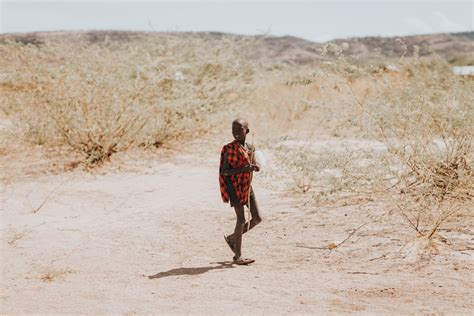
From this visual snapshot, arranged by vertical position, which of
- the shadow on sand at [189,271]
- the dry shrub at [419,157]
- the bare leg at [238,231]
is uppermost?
the dry shrub at [419,157]

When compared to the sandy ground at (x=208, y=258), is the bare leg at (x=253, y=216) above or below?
above

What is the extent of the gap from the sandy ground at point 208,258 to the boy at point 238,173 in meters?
0.34

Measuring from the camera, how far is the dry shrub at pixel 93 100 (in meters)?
9.52

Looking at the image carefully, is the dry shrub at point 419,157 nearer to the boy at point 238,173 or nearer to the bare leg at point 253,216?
the bare leg at point 253,216

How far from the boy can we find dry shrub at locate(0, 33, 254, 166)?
455 centimetres

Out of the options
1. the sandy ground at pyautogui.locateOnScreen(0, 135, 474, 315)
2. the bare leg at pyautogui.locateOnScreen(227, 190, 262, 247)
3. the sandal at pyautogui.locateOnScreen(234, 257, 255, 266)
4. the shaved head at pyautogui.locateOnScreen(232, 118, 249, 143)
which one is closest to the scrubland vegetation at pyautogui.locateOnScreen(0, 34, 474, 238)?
the sandy ground at pyautogui.locateOnScreen(0, 135, 474, 315)

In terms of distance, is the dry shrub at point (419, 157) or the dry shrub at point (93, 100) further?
the dry shrub at point (93, 100)

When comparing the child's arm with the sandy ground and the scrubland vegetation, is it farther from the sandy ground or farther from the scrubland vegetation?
the scrubland vegetation

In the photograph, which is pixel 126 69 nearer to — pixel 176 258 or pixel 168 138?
pixel 168 138

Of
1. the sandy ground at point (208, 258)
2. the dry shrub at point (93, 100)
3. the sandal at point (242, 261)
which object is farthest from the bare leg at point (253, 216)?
the dry shrub at point (93, 100)

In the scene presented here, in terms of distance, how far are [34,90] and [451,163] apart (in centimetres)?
698

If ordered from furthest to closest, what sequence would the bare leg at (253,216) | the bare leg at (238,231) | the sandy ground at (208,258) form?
the bare leg at (253,216), the bare leg at (238,231), the sandy ground at (208,258)

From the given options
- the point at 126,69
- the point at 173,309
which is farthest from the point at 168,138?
the point at 173,309

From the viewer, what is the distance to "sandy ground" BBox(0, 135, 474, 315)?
4238mm
